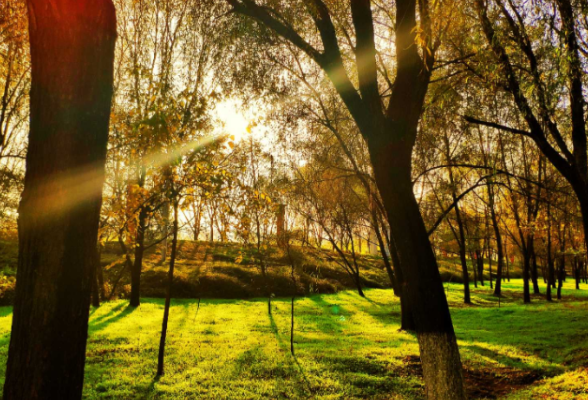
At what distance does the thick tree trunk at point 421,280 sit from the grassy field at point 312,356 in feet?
8.66

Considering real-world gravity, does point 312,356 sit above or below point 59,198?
below

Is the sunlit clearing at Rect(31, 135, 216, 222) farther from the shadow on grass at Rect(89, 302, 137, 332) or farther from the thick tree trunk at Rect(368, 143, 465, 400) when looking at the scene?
the shadow on grass at Rect(89, 302, 137, 332)

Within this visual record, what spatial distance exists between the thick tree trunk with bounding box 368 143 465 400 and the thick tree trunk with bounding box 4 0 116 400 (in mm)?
3794

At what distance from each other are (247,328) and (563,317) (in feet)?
43.7

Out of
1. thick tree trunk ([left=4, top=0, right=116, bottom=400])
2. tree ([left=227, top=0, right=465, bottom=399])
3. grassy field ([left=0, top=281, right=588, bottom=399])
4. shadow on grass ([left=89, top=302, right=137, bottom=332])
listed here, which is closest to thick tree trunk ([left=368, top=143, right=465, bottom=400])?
tree ([left=227, top=0, right=465, bottom=399])

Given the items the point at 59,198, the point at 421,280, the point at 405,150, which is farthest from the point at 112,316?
the point at 405,150

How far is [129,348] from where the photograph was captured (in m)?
9.84

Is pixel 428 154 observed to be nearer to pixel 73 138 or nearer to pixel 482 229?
pixel 73 138

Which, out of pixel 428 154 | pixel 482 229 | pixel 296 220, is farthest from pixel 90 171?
pixel 482 229

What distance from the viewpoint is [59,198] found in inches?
102

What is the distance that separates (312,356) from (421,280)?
571 centimetres

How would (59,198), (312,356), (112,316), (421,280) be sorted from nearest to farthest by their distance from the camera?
1. (59,198)
2. (421,280)
3. (312,356)
4. (112,316)

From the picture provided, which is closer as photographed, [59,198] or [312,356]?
[59,198]

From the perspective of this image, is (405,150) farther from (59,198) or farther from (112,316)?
(112,316)
